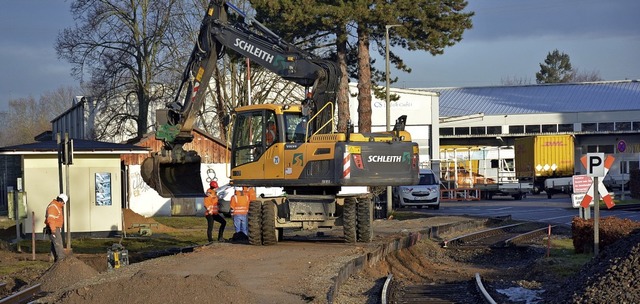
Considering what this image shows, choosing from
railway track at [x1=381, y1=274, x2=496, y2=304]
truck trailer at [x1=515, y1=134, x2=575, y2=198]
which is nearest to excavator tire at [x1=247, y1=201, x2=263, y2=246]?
railway track at [x1=381, y1=274, x2=496, y2=304]

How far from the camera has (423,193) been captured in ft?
153

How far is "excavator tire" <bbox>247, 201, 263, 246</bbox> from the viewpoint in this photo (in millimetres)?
20688

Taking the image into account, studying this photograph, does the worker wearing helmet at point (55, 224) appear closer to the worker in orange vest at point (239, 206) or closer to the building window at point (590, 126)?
the worker in orange vest at point (239, 206)

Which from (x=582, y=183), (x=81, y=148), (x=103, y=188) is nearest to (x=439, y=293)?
(x=582, y=183)

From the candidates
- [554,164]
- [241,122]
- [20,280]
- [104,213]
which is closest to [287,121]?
[241,122]

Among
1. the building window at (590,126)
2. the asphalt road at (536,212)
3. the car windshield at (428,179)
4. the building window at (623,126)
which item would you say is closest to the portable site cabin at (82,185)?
the asphalt road at (536,212)

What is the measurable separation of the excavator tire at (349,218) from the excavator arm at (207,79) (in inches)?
68.0

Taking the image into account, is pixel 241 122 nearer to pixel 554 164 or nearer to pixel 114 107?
pixel 114 107

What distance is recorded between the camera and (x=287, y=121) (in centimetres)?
2072

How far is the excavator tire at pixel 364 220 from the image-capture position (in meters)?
21.0

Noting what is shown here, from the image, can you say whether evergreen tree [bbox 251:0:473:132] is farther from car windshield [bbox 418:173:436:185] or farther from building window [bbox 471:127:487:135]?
building window [bbox 471:127:487:135]

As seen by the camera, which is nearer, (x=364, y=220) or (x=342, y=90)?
(x=364, y=220)

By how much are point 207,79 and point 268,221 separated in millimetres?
3933

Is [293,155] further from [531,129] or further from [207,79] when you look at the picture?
[531,129]
